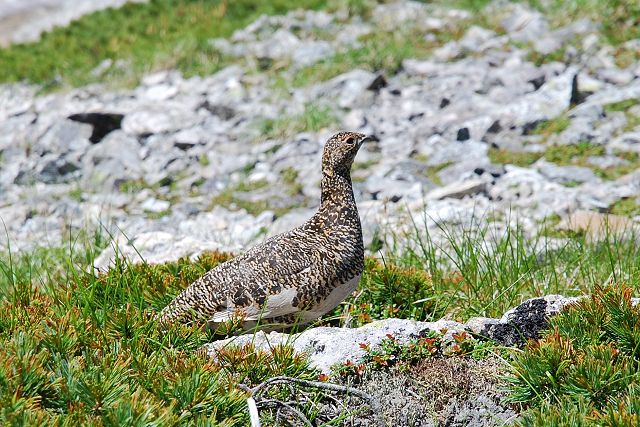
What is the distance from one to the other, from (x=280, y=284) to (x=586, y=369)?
5.46 feet

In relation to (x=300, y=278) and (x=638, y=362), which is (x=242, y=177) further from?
(x=638, y=362)

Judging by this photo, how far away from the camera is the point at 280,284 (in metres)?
4.70

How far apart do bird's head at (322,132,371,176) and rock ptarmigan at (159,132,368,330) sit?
392 millimetres

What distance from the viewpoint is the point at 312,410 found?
3.96 meters

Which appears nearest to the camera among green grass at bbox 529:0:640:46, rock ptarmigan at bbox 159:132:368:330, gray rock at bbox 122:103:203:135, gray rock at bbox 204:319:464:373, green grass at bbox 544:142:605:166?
gray rock at bbox 204:319:464:373

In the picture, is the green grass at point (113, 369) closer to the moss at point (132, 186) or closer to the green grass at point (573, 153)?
the moss at point (132, 186)

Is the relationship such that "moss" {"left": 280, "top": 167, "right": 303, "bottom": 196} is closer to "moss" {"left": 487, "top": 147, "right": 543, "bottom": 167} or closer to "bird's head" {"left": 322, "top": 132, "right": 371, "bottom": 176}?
"moss" {"left": 487, "top": 147, "right": 543, "bottom": 167}

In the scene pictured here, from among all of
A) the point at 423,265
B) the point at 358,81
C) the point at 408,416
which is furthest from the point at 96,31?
the point at 408,416

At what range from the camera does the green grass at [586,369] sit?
139 inches

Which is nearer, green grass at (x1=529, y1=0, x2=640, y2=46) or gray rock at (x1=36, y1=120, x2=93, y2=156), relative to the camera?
gray rock at (x1=36, y1=120, x2=93, y2=156)

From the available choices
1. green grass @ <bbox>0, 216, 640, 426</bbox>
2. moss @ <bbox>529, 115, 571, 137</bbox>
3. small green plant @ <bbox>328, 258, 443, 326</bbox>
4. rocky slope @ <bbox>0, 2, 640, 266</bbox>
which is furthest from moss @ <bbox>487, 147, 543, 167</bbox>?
small green plant @ <bbox>328, 258, 443, 326</bbox>

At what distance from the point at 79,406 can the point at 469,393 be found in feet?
5.70

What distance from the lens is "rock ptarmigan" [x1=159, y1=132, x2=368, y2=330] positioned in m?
4.70

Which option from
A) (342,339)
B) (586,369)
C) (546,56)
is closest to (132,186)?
(546,56)
